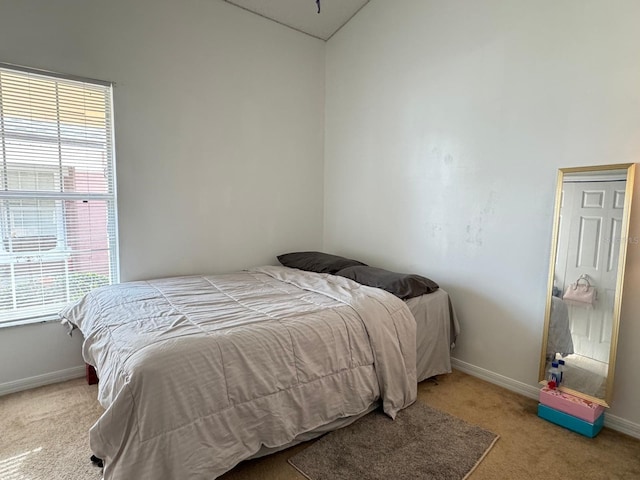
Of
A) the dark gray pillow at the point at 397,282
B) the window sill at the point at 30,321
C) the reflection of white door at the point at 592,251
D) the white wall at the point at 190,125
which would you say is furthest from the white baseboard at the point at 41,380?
the reflection of white door at the point at 592,251

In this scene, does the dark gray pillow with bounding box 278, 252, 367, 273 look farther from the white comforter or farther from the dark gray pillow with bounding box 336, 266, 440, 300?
the white comforter

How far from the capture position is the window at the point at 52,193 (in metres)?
2.40

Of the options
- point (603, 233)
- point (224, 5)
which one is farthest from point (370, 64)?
point (603, 233)

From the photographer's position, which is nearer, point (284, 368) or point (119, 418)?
point (119, 418)

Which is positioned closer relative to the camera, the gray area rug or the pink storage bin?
the gray area rug

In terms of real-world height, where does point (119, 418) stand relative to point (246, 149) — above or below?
below

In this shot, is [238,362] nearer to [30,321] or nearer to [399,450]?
[399,450]

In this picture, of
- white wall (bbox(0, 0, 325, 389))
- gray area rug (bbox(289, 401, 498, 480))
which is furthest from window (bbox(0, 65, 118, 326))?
gray area rug (bbox(289, 401, 498, 480))

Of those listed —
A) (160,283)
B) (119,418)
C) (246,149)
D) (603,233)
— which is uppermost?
(246,149)

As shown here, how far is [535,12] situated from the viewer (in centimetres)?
230

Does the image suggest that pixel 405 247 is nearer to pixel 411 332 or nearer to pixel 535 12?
pixel 411 332

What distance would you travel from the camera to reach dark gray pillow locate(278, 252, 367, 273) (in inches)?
123

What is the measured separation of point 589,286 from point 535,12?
1747mm

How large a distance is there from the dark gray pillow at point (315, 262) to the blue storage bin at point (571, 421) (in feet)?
5.42
